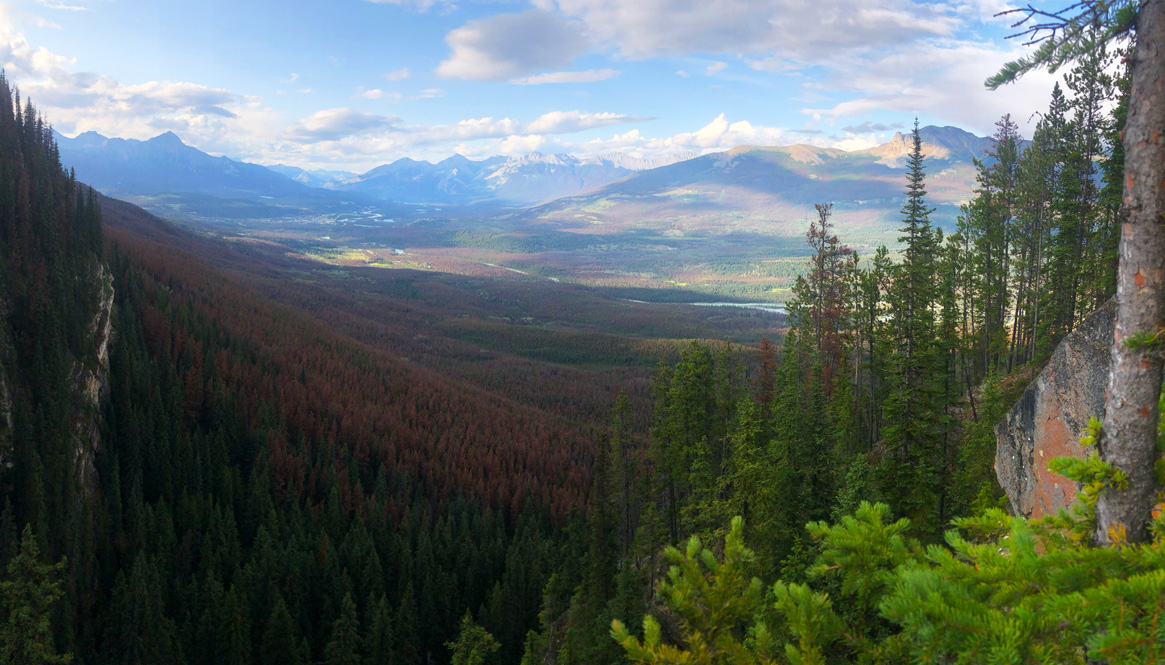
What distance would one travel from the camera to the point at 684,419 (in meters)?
38.8

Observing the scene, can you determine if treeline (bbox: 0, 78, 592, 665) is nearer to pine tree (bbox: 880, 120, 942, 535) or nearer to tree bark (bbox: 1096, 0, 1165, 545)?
pine tree (bbox: 880, 120, 942, 535)

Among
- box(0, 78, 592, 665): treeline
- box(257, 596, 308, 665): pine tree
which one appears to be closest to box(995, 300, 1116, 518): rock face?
box(0, 78, 592, 665): treeline

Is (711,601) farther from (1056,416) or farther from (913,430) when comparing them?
(913,430)

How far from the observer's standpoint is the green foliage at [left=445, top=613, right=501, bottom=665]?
58.8 meters

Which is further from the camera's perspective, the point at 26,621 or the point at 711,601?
the point at 26,621

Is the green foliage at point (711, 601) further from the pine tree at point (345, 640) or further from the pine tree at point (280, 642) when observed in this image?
the pine tree at point (280, 642)

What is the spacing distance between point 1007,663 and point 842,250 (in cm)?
4605

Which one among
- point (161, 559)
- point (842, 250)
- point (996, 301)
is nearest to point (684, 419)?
point (842, 250)

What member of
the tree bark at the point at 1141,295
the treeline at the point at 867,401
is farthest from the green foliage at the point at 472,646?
the tree bark at the point at 1141,295

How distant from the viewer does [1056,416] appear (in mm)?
16875

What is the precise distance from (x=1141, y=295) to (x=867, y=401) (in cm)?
3645

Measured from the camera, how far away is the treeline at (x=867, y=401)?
86.8 feet

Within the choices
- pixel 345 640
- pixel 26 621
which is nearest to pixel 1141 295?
pixel 345 640

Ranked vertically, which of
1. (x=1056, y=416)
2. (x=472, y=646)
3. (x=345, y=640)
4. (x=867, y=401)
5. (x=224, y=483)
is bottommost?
(x=472, y=646)
